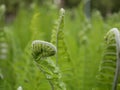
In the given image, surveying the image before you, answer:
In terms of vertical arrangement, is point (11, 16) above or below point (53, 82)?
above

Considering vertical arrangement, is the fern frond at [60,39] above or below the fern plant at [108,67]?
above

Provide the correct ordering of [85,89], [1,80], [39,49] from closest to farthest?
[39,49] → [1,80] → [85,89]

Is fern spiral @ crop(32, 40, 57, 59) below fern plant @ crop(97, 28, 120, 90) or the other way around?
the other way around

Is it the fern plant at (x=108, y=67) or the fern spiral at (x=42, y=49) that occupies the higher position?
the fern spiral at (x=42, y=49)

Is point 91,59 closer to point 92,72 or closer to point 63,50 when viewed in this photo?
point 92,72

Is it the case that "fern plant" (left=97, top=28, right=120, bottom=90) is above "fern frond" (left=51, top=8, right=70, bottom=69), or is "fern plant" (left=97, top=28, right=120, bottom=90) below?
below

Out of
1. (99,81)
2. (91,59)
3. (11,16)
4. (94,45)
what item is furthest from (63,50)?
(11,16)

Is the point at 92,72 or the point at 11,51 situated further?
the point at 11,51

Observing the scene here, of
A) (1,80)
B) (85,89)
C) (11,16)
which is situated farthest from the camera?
(11,16)
